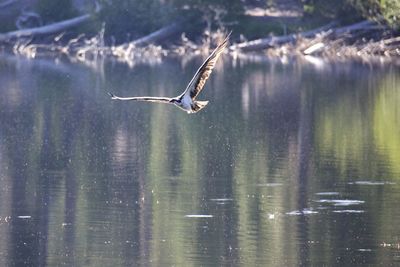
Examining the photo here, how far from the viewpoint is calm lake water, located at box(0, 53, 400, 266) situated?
695 inches

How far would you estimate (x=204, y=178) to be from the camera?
23.7 metres

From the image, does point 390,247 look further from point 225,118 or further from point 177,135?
point 225,118

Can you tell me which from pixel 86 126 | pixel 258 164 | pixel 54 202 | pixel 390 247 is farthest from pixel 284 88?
pixel 390 247

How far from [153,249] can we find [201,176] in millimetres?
6492

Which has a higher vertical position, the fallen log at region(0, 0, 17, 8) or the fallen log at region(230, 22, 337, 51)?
the fallen log at region(0, 0, 17, 8)

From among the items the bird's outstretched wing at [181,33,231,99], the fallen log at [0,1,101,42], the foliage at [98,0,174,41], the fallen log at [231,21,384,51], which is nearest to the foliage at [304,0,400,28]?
the fallen log at [231,21,384,51]

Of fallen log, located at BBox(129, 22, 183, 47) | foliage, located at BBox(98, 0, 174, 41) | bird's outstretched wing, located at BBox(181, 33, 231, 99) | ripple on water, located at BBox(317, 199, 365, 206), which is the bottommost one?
ripple on water, located at BBox(317, 199, 365, 206)

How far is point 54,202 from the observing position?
21.2m

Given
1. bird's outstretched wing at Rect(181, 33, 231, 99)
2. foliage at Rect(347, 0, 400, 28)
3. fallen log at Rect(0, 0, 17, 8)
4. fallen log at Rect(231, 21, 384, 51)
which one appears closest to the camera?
bird's outstretched wing at Rect(181, 33, 231, 99)

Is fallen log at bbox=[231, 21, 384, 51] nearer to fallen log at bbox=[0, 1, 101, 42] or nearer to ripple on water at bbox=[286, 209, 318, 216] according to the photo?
fallen log at bbox=[0, 1, 101, 42]

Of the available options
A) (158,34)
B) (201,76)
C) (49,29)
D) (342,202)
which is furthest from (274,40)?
(201,76)

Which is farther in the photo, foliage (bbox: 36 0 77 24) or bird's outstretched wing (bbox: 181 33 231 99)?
foliage (bbox: 36 0 77 24)

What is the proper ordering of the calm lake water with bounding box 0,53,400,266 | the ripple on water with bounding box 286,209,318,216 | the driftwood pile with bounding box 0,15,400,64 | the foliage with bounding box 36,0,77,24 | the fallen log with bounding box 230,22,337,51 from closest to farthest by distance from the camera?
the calm lake water with bounding box 0,53,400,266, the ripple on water with bounding box 286,209,318,216, the driftwood pile with bounding box 0,15,400,64, the fallen log with bounding box 230,22,337,51, the foliage with bounding box 36,0,77,24

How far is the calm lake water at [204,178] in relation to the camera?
1766 cm
